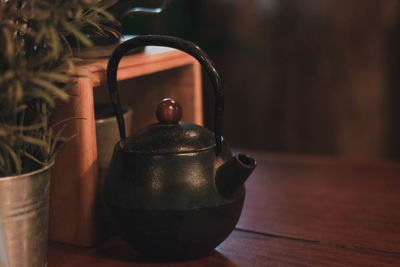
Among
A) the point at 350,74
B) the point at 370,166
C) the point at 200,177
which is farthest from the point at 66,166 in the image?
the point at 350,74

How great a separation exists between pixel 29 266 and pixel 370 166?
101 centimetres

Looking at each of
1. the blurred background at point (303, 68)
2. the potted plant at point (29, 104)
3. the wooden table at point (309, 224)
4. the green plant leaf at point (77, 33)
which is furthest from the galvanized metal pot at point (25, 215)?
the blurred background at point (303, 68)

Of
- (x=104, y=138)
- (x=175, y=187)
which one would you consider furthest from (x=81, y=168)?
(x=175, y=187)

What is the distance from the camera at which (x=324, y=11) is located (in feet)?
8.41

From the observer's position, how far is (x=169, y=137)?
854mm

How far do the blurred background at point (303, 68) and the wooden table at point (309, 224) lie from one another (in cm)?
116

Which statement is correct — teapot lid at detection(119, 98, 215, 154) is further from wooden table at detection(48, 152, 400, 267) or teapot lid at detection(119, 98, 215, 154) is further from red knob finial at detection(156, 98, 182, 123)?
wooden table at detection(48, 152, 400, 267)

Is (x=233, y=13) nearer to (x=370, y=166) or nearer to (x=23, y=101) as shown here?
(x=370, y=166)

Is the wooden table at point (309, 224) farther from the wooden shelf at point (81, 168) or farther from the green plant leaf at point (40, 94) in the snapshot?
the green plant leaf at point (40, 94)

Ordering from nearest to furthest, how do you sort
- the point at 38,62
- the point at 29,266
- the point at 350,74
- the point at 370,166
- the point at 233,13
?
the point at 38,62, the point at 29,266, the point at 370,166, the point at 350,74, the point at 233,13

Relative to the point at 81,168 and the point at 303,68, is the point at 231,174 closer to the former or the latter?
the point at 81,168

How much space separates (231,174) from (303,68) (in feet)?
6.34

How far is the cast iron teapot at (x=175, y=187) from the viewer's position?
0.82 m

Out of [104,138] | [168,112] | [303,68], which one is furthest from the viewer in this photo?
[303,68]
